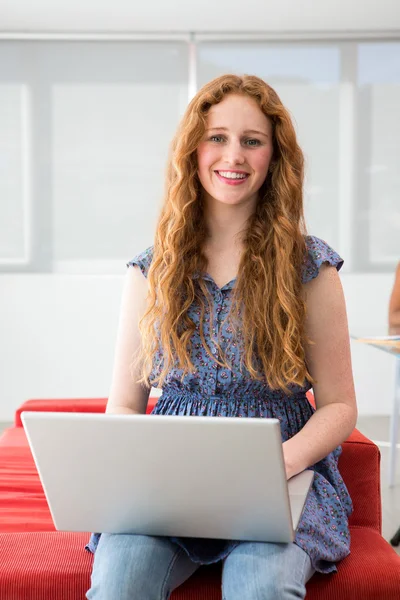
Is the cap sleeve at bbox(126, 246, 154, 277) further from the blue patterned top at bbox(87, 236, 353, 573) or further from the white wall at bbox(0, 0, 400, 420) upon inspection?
the white wall at bbox(0, 0, 400, 420)

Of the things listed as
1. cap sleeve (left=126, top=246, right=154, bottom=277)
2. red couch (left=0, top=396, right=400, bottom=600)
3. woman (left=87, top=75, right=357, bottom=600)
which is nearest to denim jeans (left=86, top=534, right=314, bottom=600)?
red couch (left=0, top=396, right=400, bottom=600)

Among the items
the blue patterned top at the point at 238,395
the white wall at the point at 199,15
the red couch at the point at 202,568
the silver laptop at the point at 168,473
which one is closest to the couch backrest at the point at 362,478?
the red couch at the point at 202,568

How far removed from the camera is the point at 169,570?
162cm

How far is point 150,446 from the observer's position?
141 cm

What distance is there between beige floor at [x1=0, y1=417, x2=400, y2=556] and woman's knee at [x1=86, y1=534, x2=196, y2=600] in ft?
5.99

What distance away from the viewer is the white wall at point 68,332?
18.9ft

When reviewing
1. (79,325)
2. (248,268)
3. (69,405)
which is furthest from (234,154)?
(79,325)

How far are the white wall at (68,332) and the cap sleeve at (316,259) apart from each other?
12.7 feet

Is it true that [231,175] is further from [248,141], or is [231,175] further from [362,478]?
[362,478]

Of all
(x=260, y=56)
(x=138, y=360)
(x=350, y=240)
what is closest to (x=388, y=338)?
(x=138, y=360)

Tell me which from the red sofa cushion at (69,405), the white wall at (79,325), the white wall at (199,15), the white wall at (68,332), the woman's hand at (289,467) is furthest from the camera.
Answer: the white wall at (68,332)

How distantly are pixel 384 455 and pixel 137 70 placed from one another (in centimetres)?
292

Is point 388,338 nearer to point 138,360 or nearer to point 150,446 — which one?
point 138,360

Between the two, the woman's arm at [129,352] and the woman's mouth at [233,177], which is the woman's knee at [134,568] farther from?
the woman's mouth at [233,177]
